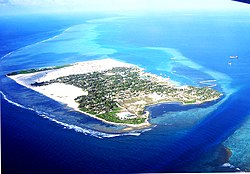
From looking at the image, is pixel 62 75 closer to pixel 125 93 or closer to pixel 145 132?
pixel 125 93

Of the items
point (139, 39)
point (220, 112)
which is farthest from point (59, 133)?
point (139, 39)

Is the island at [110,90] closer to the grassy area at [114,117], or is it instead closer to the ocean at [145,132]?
the grassy area at [114,117]

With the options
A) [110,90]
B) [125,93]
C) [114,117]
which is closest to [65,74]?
[110,90]

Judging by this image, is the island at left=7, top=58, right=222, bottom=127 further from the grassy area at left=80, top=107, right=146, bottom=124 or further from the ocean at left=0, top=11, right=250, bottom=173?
the ocean at left=0, top=11, right=250, bottom=173

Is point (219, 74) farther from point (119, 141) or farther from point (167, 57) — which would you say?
point (119, 141)

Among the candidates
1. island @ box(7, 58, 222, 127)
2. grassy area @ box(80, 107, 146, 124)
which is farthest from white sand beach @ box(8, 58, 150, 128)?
grassy area @ box(80, 107, 146, 124)

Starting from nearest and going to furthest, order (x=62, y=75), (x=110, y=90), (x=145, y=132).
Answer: (x=145, y=132) < (x=110, y=90) < (x=62, y=75)

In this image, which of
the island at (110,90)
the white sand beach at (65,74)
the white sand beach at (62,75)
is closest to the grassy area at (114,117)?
the island at (110,90)

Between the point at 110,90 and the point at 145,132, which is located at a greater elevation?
the point at 110,90
